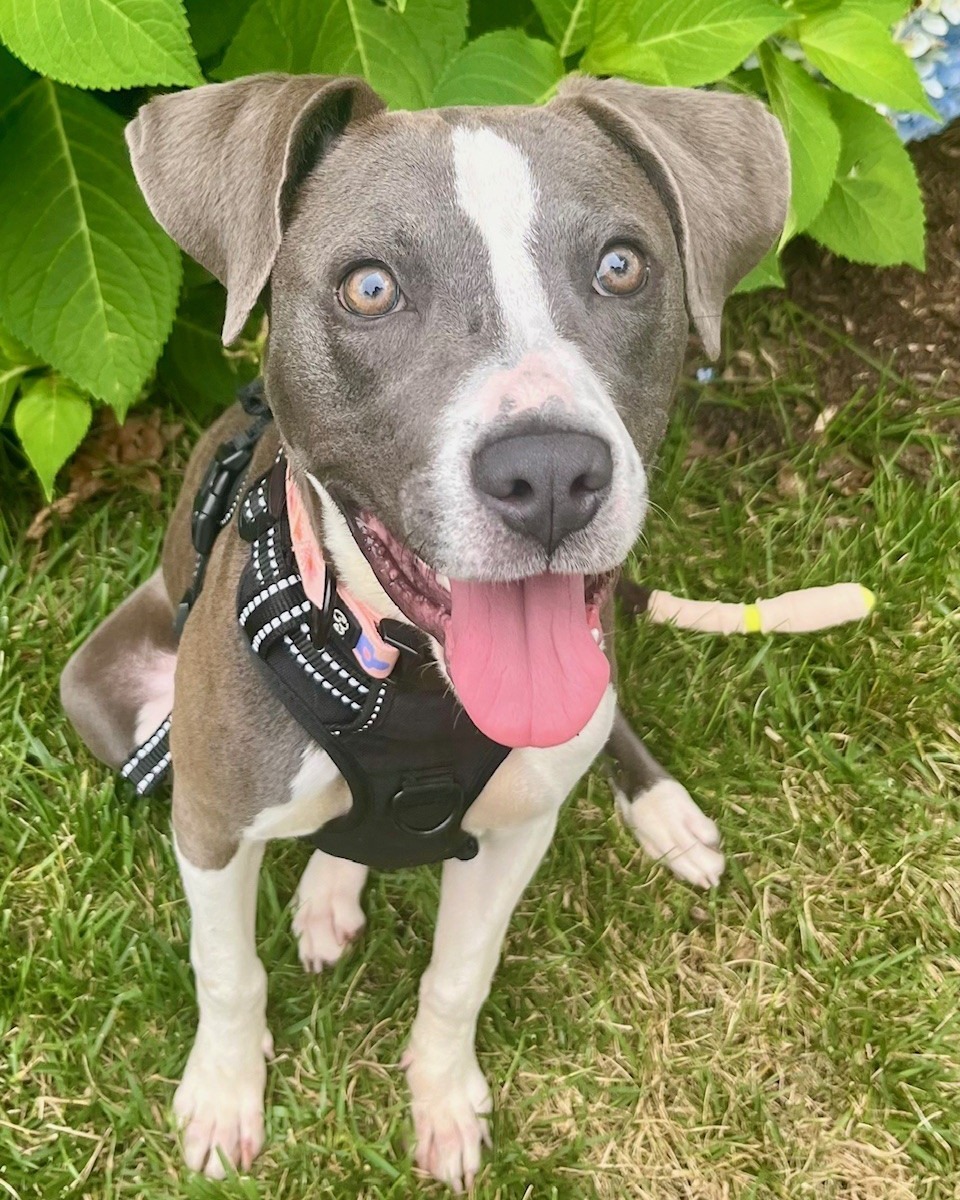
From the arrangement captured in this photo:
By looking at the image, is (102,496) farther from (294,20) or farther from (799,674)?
(799,674)

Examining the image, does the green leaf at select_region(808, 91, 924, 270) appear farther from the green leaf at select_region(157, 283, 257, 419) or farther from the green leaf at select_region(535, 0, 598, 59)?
the green leaf at select_region(157, 283, 257, 419)

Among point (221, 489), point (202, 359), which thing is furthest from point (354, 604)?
point (202, 359)

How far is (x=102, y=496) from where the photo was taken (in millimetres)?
3984

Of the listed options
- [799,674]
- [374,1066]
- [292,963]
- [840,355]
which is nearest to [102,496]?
[292,963]

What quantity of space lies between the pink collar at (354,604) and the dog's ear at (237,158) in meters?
0.40

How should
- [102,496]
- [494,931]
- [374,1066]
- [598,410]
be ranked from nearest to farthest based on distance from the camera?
[598,410]
[494,931]
[374,1066]
[102,496]

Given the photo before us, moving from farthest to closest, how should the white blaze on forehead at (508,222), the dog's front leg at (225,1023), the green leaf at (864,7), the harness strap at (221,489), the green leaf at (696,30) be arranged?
the green leaf at (864,7), the green leaf at (696,30), the harness strap at (221,489), the dog's front leg at (225,1023), the white blaze on forehead at (508,222)

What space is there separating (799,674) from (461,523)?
7.45 ft

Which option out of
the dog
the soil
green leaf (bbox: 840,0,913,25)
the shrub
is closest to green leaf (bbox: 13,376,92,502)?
the shrub

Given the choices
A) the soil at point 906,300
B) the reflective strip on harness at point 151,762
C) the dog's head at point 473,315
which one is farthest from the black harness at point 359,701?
the soil at point 906,300

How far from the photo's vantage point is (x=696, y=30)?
2713mm

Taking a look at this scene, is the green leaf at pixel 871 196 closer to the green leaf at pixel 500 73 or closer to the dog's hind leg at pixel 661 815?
the green leaf at pixel 500 73

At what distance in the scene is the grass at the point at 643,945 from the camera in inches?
116

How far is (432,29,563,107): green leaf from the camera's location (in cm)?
274
